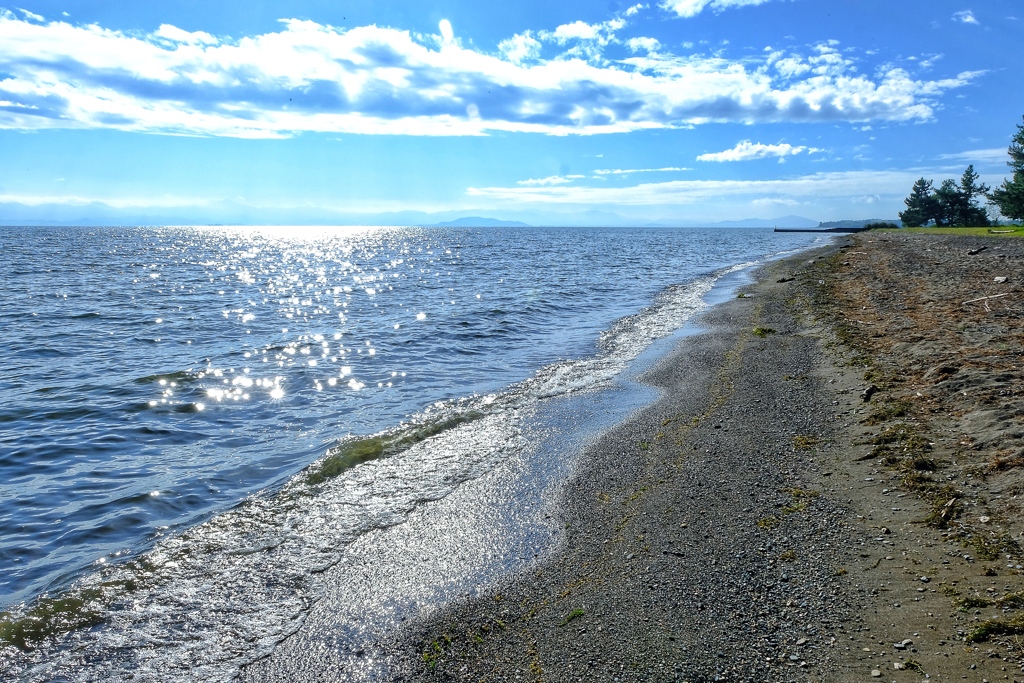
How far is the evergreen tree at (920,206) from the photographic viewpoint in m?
110

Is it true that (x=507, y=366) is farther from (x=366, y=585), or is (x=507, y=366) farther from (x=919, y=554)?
(x=919, y=554)

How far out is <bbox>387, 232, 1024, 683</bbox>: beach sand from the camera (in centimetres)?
541

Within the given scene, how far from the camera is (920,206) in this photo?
4382 inches

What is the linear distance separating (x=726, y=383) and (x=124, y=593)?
12.7m

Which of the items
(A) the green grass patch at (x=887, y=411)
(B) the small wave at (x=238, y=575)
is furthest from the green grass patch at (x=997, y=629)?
(B) the small wave at (x=238, y=575)

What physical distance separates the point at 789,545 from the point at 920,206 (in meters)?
128

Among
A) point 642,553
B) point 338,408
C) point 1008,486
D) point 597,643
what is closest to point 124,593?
point 597,643

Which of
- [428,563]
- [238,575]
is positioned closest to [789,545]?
[428,563]

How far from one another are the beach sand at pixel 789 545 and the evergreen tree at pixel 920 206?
11655 cm

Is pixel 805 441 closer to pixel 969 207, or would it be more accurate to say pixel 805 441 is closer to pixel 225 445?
pixel 225 445

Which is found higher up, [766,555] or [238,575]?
[766,555]

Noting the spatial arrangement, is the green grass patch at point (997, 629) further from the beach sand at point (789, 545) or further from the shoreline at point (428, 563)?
the shoreline at point (428, 563)

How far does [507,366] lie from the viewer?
1973 centimetres

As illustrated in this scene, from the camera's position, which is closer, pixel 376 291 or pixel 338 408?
pixel 338 408
